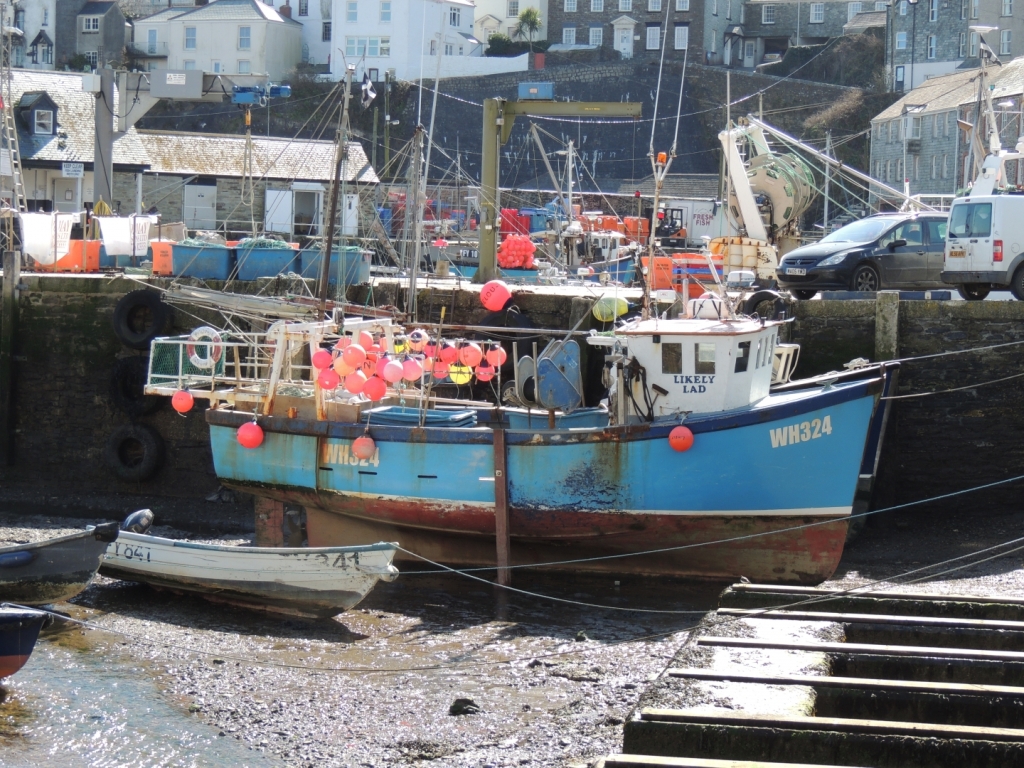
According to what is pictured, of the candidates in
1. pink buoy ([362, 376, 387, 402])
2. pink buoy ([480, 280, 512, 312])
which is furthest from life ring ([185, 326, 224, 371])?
pink buoy ([480, 280, 512, 312])

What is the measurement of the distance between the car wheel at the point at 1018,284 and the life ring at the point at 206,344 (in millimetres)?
9974

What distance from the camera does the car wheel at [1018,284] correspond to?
1677cm

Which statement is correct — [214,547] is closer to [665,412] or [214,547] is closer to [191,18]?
[665,412]

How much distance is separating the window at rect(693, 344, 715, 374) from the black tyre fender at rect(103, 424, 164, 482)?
8.25 meters

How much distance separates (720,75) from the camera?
55.8 metres

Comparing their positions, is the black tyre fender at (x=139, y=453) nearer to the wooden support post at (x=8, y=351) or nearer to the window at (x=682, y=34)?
the wooden support post at (x=8, y=351)

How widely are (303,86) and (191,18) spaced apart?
26.8 feet

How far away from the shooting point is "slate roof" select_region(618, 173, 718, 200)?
44.8 meters

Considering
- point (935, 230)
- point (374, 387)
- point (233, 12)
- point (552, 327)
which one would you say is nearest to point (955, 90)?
point (935, 230)

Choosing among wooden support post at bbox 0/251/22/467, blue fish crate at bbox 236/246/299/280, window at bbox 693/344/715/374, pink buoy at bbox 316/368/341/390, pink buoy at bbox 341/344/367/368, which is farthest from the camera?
blue fish crate at bbox 236/246/299/280

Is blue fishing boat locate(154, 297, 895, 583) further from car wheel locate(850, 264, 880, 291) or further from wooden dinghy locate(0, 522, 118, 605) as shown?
car wheel locate(850, 264, 880, 291)

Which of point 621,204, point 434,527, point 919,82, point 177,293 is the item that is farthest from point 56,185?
point 919,82

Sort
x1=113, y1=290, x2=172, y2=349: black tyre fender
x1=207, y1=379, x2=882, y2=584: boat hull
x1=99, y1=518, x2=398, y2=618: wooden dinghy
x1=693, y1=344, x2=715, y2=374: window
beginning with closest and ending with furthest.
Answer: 1. x1=99, y1=518, x2=398, y2=618: wooden dinghy
2. x1=207, y1=379, x2=882, y2=584: boat hull
3. x1=693, y1=344, x2=715, y2=374: window
4. x1=113, y1=290, x2=172, y2=349: black tyre fender

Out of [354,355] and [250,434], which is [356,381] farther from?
[250,434]
